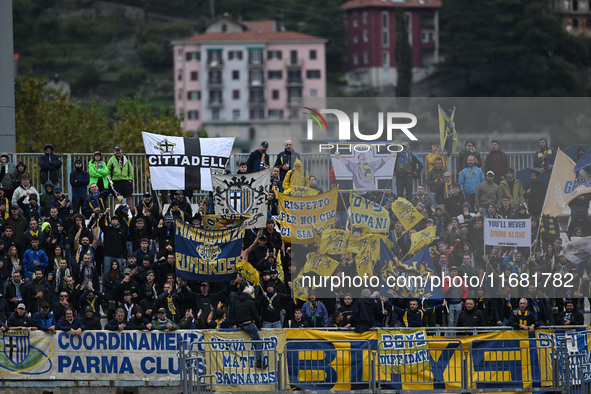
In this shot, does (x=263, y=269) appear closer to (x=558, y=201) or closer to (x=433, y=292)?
(x=433, y=292)

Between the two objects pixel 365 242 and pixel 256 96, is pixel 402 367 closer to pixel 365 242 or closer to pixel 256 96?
pixel 365 242

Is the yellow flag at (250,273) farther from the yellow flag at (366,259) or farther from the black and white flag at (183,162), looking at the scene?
the black and white flag at (183,162)

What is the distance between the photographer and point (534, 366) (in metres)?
19.1

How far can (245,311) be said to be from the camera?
1988 centimetres

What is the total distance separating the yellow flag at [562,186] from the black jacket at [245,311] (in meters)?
5.42

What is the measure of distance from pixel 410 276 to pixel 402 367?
62.9 inches

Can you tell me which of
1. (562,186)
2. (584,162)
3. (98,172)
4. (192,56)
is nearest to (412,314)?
(562,186)

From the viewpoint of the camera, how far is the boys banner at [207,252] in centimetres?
A: 2241

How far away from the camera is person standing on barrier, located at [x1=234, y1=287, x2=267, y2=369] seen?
65.2ft

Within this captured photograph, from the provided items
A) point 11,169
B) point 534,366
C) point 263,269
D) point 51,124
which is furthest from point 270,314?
point 51,124

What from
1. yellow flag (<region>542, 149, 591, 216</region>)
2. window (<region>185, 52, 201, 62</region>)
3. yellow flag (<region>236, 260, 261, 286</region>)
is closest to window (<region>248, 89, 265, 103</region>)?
window (<region>185, 52, 201, 62</region>)

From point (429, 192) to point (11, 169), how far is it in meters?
10.5

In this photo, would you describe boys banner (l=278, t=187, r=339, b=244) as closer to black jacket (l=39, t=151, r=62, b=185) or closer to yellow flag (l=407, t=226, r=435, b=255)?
yellow flag (l=407, t=226, r=435, b=255)

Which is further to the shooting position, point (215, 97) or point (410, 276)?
point (215, 97)
